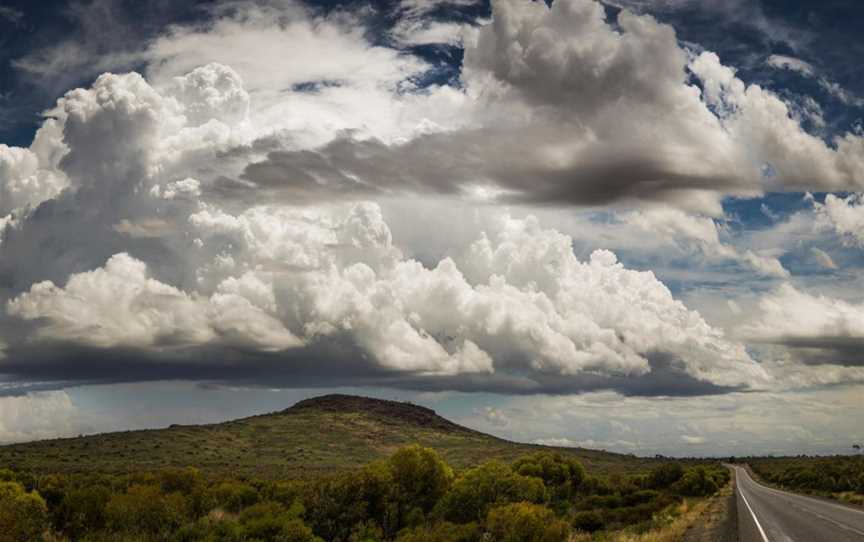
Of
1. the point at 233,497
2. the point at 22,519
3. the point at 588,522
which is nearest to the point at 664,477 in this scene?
the point at 588,522

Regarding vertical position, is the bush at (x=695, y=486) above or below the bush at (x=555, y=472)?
below

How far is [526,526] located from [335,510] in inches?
702

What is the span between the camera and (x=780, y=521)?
43.8 metres

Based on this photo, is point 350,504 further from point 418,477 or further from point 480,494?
point 480,494

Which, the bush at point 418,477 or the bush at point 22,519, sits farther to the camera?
the bush at point 418,477

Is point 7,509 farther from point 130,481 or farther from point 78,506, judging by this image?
point 130,481

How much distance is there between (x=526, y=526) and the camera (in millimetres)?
31688

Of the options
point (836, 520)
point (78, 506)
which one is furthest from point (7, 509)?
point (836, 520)

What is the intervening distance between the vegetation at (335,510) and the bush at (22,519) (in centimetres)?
7

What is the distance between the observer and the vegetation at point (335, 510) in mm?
34312

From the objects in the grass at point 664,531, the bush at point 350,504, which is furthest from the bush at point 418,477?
the grass at point 664,531

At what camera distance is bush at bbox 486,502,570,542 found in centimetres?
3138

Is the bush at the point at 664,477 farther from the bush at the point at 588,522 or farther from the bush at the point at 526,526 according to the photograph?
the bush at the point at 526,526

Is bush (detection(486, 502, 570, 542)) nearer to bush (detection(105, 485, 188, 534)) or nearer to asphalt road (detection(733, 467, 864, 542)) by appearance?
asphalt road (detection(733, 467, 864, 542))
